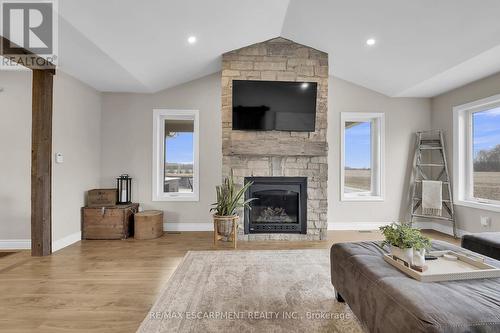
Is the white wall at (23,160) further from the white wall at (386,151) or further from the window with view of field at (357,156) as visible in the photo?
the window with view of field at (357,156)

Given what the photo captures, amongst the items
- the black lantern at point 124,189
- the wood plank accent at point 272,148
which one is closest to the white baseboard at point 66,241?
the black lantern at point 124,189

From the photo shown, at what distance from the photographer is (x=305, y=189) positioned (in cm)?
415

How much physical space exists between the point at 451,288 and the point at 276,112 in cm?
312

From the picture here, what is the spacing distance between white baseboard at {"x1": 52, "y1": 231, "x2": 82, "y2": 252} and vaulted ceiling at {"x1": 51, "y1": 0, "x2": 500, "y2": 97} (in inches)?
93.4

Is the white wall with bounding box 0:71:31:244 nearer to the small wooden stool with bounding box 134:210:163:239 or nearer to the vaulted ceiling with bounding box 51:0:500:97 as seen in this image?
the vaulted ceiling with bounding box 51:0:500:97

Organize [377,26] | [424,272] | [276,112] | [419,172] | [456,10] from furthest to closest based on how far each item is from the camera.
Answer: [419,172] → [276,112] → [377,26] → [456,10] → [424,272]

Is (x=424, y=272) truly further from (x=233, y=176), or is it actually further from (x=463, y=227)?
(x=463, y=227)

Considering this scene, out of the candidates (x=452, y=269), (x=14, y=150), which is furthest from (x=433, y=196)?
(x=14, y=150)

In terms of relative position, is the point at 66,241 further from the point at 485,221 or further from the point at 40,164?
the point at 485,221

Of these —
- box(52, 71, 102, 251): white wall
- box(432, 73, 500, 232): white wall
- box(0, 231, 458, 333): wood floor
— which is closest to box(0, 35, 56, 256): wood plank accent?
box(52, 71, 102, 251): white wall

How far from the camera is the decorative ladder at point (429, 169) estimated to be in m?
4.53

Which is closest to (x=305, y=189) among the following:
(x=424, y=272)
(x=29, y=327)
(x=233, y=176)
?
(x=233, y=176)

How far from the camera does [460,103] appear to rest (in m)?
4.25

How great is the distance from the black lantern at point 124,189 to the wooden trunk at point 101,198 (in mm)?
144
